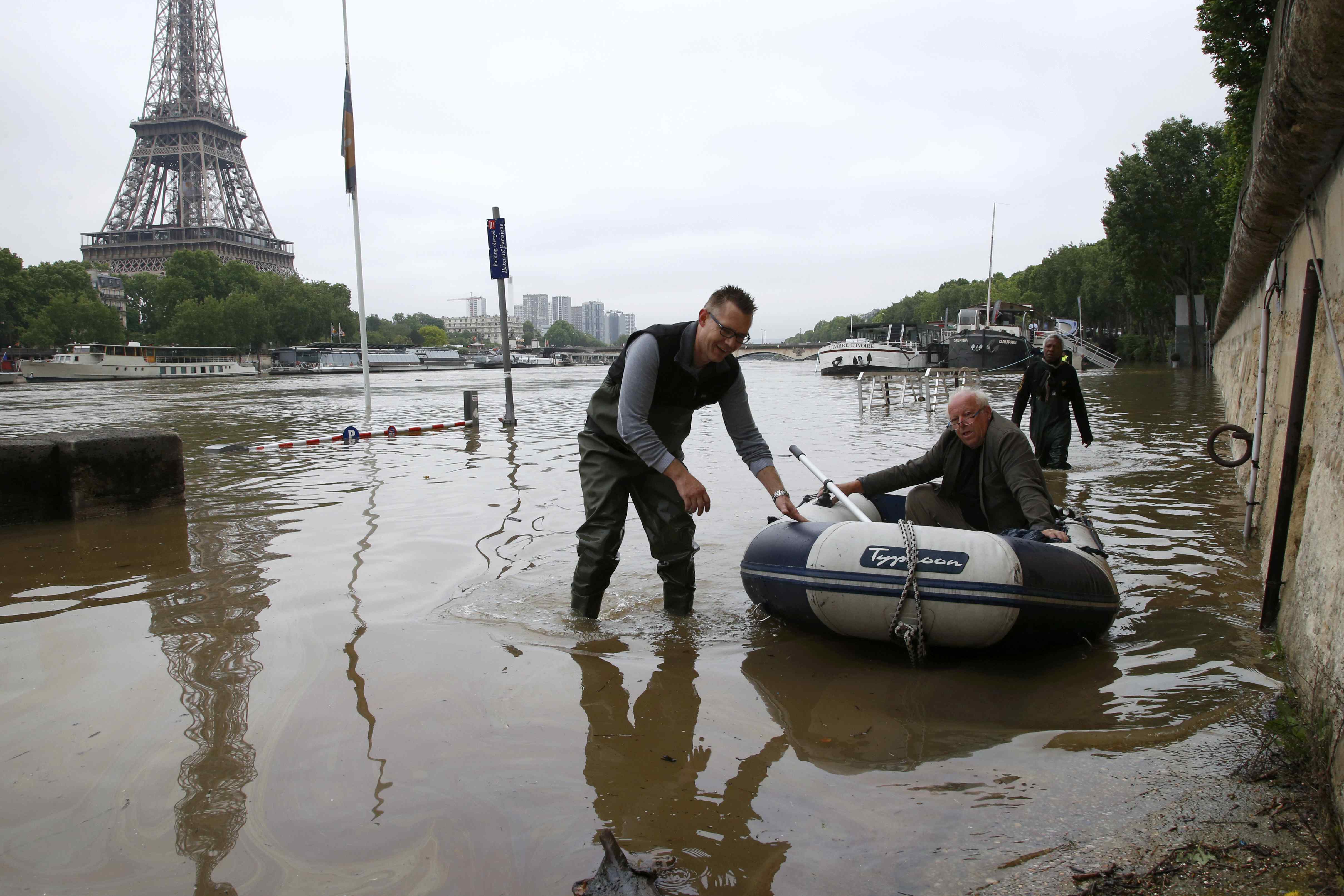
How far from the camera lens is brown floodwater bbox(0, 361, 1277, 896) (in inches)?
98.6

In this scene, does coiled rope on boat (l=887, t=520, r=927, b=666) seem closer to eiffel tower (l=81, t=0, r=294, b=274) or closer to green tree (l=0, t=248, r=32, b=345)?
green tree (l=0, t=248, r=32, b=345)

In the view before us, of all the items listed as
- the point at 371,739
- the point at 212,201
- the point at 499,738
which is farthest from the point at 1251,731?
the point at 212,201

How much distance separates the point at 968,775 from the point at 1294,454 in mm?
2323

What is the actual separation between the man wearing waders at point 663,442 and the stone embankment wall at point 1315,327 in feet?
7.13

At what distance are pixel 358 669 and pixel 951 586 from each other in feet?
8.74

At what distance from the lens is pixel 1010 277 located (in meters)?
125

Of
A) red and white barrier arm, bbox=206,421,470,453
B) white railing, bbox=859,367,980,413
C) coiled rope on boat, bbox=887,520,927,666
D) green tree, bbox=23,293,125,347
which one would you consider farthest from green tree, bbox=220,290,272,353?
coiled rope on boat, bbox=887,520,927,666

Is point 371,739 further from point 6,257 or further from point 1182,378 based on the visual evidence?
point 6,257

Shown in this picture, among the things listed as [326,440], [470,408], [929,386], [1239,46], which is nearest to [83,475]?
[326,440]

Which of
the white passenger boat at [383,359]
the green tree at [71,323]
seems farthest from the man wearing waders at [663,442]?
the green tree at [71,323]

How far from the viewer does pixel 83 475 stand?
755cm

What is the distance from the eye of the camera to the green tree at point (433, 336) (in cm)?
16875

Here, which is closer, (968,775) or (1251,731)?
(968,775)

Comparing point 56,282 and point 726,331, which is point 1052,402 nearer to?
point 726,331
